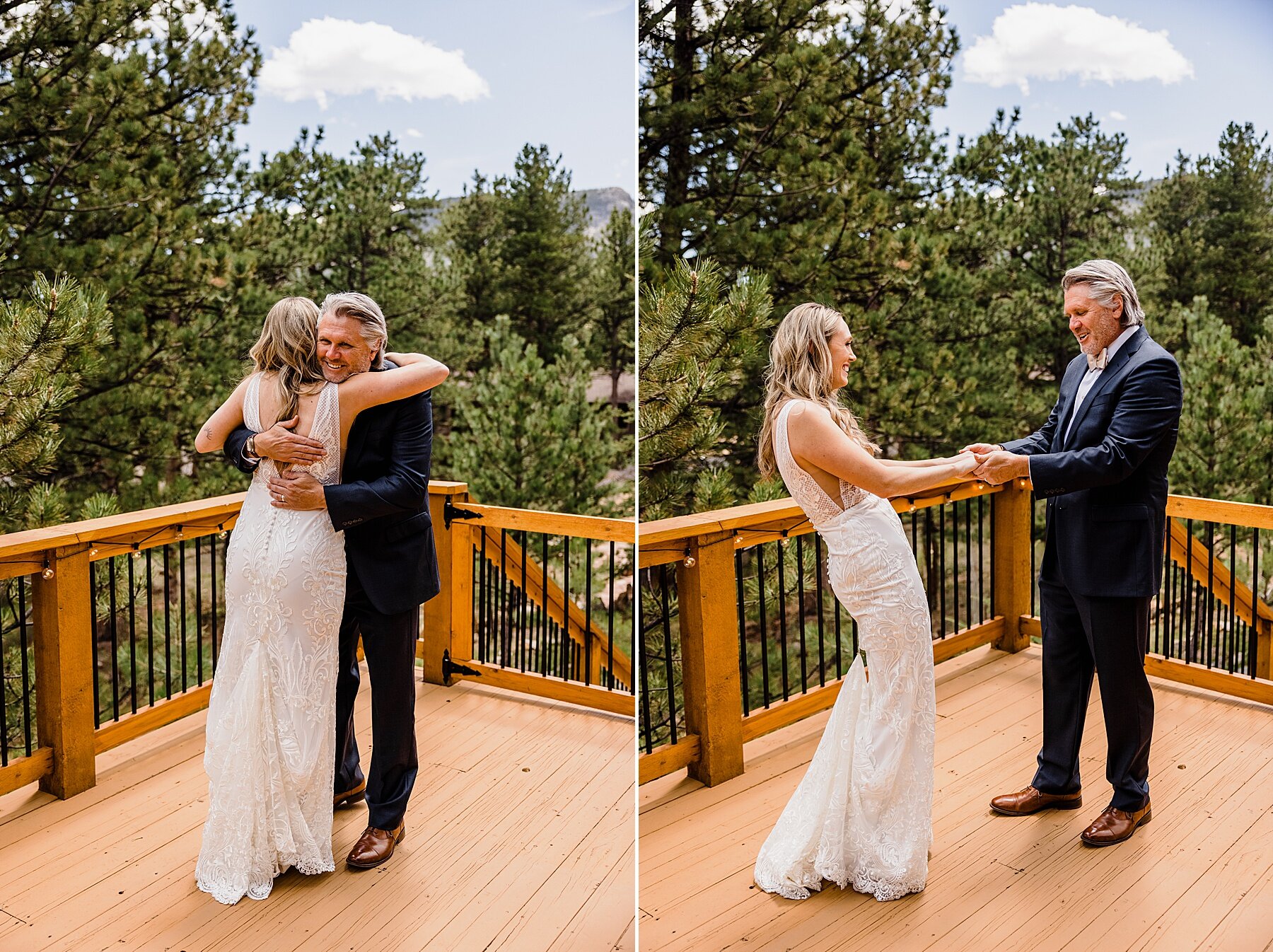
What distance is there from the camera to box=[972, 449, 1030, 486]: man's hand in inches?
73.7

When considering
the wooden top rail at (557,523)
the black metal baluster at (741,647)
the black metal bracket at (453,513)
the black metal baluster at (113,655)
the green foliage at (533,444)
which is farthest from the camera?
the green foliage at (533,444)

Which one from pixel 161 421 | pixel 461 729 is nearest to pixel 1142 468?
pixel 461 729

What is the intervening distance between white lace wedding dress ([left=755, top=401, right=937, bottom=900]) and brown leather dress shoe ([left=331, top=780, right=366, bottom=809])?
1096 mm

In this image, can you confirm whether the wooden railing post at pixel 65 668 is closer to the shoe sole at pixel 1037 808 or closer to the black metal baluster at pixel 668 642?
the black metal baluster at pixel 668 642

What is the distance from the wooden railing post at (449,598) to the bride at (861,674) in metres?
1.59

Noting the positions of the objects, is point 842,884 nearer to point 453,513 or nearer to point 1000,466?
point 1000,466

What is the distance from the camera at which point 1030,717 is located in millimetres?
2639

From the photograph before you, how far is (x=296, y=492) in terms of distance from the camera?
6.37ft

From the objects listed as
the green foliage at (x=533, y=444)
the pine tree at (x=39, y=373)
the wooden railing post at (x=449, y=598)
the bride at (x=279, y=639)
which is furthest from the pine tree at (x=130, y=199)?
the bride at (x=279, y=639)

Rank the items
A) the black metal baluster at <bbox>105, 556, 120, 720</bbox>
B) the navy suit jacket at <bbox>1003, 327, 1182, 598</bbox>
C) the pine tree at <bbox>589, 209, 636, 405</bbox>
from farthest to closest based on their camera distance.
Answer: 1. the pine tree at <bbox>589, 209, 636, 405</bbox>
2. the black metal baluster at <bbox>105, 556, 120, 720</bbox>
3. the navy suit jacket at <bbox>1003, 327, 1182, 598</bbox>

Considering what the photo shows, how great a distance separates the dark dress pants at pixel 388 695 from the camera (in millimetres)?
2078

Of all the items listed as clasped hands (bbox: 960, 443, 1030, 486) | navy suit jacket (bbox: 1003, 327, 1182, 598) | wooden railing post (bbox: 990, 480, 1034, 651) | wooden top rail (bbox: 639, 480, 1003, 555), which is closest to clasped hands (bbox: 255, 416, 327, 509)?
wooden top rail (bbox: 639, 480, 1003, 555)

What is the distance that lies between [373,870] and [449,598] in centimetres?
123

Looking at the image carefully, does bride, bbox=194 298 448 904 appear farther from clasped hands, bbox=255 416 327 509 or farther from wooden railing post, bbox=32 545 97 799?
wooden railing post, bbox=32 545 97 799
